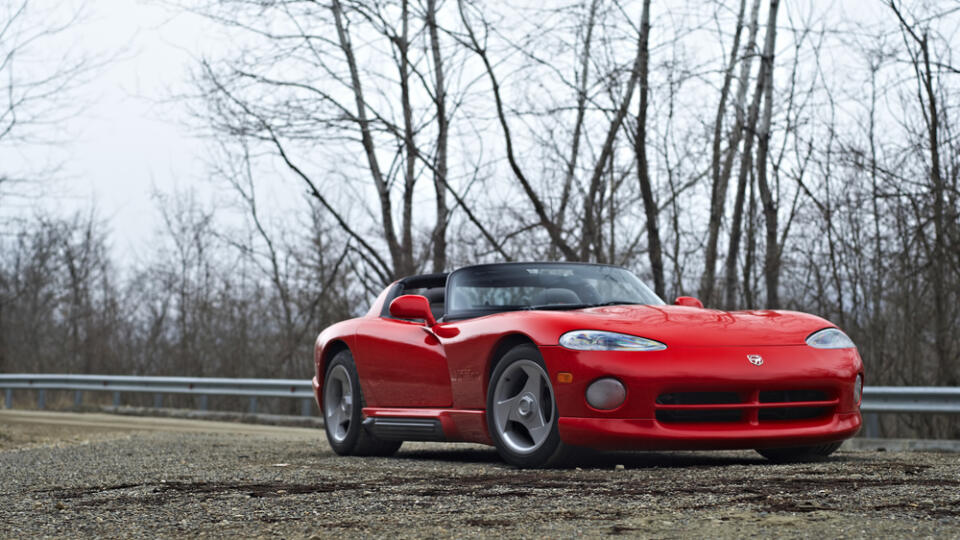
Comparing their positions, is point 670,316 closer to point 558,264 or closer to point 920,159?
point 558,264

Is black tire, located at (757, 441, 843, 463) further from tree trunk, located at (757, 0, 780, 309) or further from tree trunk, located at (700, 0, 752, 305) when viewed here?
tree trunk, located at (700, 0, 752, 305)

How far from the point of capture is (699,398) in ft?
18.9

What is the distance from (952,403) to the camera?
27.5 feet

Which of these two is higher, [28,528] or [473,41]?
[473,41]

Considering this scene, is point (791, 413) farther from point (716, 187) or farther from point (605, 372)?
point (716, 187)

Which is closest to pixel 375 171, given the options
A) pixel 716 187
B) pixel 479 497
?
pixel 716 187

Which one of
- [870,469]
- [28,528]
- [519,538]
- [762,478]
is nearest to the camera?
[519,538]

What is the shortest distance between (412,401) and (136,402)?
17119 mm

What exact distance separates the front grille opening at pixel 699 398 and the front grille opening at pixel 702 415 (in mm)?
55

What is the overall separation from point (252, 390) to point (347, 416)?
799 cm

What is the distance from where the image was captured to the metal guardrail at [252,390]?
853 centimetres

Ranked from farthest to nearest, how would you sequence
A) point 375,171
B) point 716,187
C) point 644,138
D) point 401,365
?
point 375,171 → point 716,187 → point 644,138 → point 401,365

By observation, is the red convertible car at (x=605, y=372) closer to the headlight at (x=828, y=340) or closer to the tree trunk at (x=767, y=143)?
the headlight at (x=828, y=340)

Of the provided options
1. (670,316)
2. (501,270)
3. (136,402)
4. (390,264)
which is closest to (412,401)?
(501,270)
